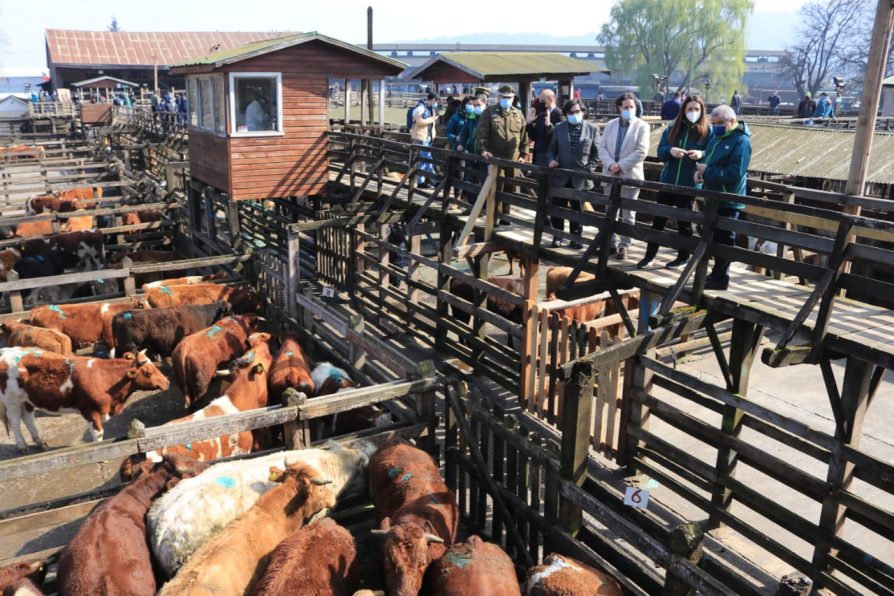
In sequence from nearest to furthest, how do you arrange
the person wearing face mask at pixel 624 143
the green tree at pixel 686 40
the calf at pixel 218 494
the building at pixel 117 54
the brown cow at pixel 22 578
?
the brown cow at pixel 22 578, the calf at pixel 218 494, the person wearing face mask at pixel 624 143, the building at pixel 117 54, the green tree at pixel 686 40

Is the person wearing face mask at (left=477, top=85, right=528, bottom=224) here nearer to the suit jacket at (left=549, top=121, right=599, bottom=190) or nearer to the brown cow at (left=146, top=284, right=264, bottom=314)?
the suit jacket at (left=549, top=121, right=599, bottom=190)

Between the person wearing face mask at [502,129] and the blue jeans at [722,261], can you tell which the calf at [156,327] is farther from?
the blue jeans at [722,261]

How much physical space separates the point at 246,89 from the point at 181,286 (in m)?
4.45

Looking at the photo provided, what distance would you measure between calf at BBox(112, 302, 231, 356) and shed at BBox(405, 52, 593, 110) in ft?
35.4

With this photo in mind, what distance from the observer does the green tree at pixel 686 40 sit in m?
92.2

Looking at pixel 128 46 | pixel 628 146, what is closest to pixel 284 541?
pixel 628 146

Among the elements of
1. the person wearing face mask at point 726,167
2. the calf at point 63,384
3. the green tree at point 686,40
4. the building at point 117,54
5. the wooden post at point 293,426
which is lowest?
the calf at point 63,384

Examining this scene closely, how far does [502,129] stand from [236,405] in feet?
19.9

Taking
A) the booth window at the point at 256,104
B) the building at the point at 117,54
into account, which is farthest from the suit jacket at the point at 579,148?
the building at the point at 117,54

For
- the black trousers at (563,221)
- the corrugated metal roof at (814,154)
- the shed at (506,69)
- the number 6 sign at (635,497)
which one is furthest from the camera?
the shed at (506,69)

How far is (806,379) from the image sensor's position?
11.6 metres

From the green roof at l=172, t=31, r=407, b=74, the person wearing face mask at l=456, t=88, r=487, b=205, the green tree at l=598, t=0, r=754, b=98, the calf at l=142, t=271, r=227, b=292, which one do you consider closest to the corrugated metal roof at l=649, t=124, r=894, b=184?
the person wearing face mask at l=456, t=88, r=487, b=205

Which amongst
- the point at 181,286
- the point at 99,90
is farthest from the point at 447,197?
the point at 99,90

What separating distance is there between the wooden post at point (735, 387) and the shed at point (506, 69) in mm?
13561
